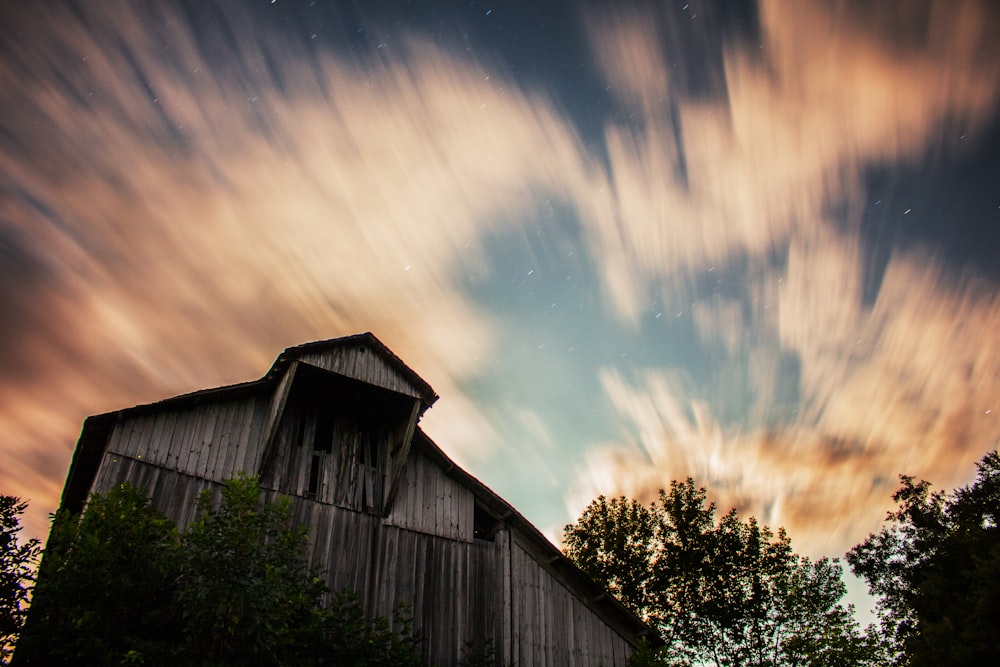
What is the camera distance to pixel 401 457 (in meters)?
17.1

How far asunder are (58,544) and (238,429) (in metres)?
5.49

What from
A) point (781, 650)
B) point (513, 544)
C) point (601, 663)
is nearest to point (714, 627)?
point (781, 650)

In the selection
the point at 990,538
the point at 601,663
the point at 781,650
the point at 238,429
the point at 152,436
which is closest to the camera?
the point at 152,436

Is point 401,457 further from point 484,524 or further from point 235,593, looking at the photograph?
point 235,593

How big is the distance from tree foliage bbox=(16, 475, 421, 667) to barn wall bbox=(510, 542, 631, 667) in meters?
8.02

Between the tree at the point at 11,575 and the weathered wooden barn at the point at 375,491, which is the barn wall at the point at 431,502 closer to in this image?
the weathered wooden barn at the point at 375,491

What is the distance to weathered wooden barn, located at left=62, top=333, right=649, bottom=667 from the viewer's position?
1452cm

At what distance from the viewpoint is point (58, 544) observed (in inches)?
404

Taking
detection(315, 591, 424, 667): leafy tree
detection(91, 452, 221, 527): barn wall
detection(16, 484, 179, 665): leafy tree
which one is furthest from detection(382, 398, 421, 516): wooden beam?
detection(16, 484, 179, 665): leafy tree

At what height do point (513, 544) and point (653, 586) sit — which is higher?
point (653, 586)

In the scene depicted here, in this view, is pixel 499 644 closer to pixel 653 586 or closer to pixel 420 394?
pixel 420 394

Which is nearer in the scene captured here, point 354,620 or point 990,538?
point 354,620

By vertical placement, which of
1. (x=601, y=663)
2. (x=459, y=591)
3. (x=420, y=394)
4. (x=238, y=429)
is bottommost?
(x=601, y=663)

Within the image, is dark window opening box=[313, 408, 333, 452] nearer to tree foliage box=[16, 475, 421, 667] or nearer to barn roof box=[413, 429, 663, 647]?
barn roof box=[413, 429, 663, 647]
